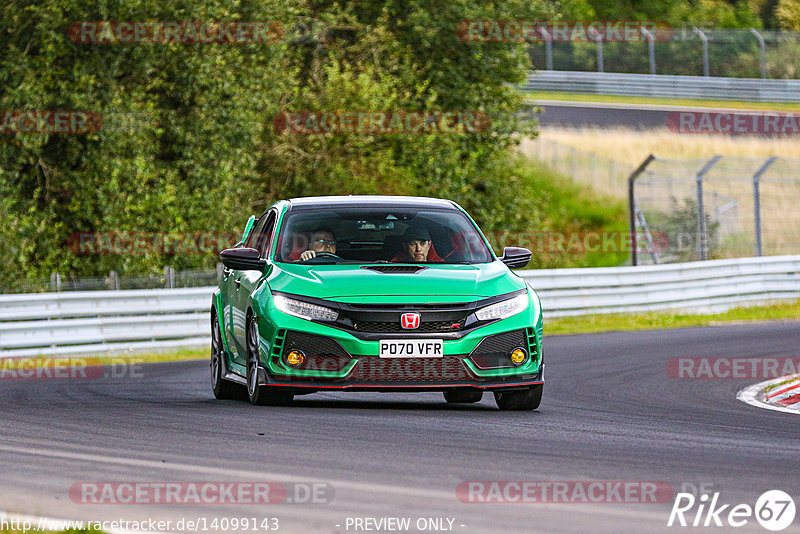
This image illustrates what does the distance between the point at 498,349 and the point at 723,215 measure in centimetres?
2435

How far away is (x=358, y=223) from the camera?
37.9 ft

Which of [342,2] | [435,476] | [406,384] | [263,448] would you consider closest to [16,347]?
[406,384]

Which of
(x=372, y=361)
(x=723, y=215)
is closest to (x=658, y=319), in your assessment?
(x=723, y=215)

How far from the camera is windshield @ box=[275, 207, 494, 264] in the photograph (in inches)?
447

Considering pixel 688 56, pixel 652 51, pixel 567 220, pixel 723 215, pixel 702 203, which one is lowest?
pixel 567 220

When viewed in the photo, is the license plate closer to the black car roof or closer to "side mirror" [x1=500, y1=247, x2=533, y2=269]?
"side mirror" [x1=500, y1=247, x2=533, y2=269]

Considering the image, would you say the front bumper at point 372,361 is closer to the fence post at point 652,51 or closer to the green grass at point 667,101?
the green grass at point 667,101

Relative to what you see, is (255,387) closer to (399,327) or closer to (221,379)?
(399,327)

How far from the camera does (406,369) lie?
10.4 meters

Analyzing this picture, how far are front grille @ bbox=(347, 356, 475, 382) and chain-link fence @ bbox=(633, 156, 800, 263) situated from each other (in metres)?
15.2

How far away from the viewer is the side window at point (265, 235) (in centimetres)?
1195

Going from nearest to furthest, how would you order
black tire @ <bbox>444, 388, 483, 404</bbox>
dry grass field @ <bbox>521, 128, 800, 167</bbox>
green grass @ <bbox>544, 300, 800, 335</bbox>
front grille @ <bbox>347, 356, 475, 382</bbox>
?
front grille @ <bbox>347, 356, 475, 382</bbox> < black tire @ <bbox>444, 388, 483, 404</bbox> < green grass @ <bbox>544, 300, 800, 335</bbox> < dry grass field @ <bbox>521, 128, 800, 167</bbox>

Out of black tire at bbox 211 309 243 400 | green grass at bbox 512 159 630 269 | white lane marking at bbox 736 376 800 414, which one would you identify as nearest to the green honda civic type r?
black tire at bbox 211 309 243 400

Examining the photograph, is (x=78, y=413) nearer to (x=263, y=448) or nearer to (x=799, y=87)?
(x=263, y=448)
